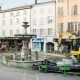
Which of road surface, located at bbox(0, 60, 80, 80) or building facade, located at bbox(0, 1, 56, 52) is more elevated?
building facade, located at bbox(0, 1, 56, 52)

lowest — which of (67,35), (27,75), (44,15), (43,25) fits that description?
(27,75)

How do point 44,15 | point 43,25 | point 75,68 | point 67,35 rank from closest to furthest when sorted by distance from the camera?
point 75,68 < point 67,35 < point 44,15 < point 43,25

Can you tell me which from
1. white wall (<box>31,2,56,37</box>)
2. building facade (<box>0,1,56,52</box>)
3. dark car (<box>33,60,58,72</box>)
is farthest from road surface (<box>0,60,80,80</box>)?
white wall (<box>31,2,56,37</box>)

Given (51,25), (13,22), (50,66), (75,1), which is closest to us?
(50,66)

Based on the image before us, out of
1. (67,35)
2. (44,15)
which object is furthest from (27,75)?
(44,15)

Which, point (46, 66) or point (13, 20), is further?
point (13, 20)

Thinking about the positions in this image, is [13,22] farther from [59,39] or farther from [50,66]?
[50,66]

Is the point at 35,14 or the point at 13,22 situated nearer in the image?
the point at 35,14

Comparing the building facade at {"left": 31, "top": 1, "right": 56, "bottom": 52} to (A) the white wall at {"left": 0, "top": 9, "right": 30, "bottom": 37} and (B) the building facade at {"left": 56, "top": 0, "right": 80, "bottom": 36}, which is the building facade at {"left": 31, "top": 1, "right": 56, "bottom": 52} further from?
(A) the white wall at {"left": 0, "top": 9, "right": 30, "bottom": 37}

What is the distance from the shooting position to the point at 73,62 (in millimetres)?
39375

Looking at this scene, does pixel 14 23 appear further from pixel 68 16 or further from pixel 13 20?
pixel 68 16

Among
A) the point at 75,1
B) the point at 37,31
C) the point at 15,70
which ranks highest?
the point at 75,1

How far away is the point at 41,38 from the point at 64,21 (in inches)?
309

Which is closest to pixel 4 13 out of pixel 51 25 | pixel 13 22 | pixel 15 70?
pixel 13 22
